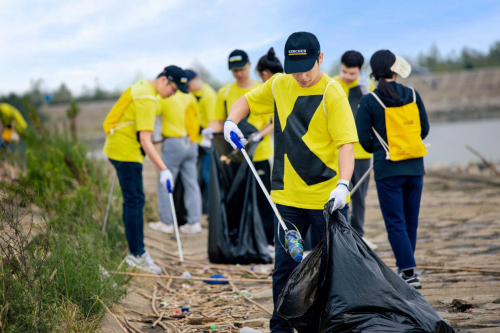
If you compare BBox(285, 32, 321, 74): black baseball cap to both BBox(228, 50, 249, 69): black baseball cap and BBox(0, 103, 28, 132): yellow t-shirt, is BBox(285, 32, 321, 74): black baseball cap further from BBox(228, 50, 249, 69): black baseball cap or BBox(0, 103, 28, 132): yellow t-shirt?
BBox(0, 103, 28, 132): yellow t-shirt

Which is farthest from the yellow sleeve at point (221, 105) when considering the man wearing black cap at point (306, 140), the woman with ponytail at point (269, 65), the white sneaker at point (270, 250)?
the man wearing black cap at point (306, 140)

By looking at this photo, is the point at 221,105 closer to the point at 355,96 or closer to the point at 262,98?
the point at 355,96

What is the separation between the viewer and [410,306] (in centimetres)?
261

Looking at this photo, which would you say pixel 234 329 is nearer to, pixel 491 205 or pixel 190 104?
pixel 190 104

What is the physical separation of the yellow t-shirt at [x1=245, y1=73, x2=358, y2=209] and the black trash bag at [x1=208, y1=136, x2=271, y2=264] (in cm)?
219

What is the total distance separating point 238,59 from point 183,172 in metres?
1.84

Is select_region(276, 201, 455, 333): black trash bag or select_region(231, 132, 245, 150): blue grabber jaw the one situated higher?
select_region(231, 132, 245, 150): blue grabber jaw

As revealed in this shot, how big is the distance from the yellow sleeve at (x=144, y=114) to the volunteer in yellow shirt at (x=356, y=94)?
1786mm

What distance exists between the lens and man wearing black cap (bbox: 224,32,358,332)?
9.39ft

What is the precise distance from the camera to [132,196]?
4.71 m

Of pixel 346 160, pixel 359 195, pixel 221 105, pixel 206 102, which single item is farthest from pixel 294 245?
pixel 206 102

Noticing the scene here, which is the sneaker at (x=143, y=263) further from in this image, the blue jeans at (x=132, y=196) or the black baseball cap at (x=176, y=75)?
the black baseball cap at (x=176, y=75)

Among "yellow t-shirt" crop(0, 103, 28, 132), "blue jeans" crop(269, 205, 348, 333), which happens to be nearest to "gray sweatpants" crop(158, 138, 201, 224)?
"blue jeans" crop(269, 205, 348, 333)

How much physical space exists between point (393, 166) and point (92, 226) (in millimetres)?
2470
